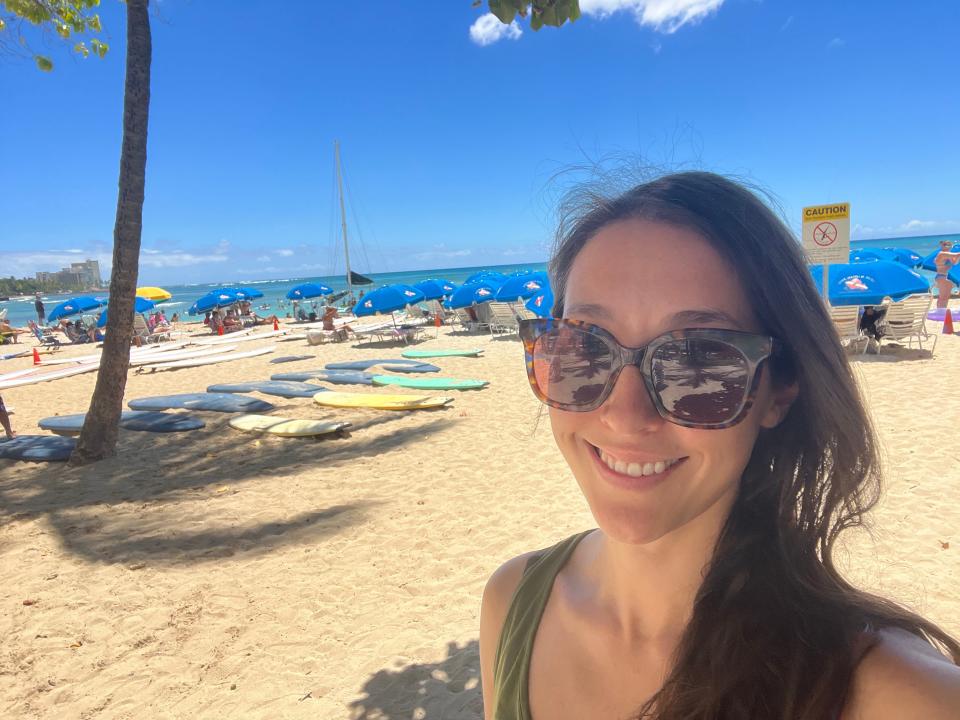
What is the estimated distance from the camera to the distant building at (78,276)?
121438mm

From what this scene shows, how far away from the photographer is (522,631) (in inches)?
46.8

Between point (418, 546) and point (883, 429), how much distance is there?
5.52 m

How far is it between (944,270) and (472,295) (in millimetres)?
15507

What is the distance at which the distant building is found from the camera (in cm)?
12144

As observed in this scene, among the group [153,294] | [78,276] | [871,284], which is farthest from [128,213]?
[78,276]

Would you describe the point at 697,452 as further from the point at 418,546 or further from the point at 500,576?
the point at 418,546

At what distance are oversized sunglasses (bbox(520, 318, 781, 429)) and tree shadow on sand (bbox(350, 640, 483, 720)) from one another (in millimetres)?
2408

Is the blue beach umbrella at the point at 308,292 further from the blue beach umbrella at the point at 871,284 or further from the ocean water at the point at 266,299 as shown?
the blue beach umbrella at the point at 871,284

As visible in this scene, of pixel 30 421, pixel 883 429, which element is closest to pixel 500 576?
pixel 883 429

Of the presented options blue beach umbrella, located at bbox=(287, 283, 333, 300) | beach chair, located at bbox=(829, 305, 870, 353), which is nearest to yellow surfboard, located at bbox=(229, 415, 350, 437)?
beach chair, located at bbox=(829, 305, 870, 353)

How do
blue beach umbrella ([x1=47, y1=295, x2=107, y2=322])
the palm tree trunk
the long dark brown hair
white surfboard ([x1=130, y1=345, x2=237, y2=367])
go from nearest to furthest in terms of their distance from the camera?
the long dark brown hair < the palm tree trunk < white surfboard ([x1=130, y1=345, x2=237, y2=367]) < blue beach umbrella ([x1=47, y1=295, x2=107, y2=322])

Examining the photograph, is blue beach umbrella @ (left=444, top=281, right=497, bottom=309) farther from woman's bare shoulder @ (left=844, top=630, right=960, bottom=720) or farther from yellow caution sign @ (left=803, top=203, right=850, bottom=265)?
woman's bare shoulder @ (left=844, top=630, right=960, bottom=720)

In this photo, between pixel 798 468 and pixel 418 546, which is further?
pixel 418 546

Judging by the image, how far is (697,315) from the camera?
918 millimetres
